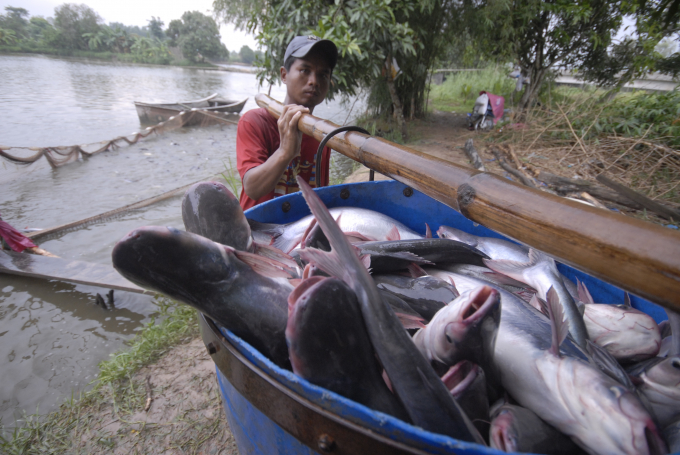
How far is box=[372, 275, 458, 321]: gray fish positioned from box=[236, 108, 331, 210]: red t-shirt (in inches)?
57.6

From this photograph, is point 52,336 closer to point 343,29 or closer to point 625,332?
point 625,332

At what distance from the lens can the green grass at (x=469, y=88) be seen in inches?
574

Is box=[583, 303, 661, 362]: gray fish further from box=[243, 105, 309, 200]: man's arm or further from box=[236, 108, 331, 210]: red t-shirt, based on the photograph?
box=[236, 108, 331, 210]: red t-shirt

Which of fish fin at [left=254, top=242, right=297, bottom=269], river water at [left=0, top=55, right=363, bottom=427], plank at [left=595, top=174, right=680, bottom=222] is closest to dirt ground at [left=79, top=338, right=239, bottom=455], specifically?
river water at [left=0, top=55, right=363, bottom=427]

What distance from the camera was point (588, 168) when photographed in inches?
237

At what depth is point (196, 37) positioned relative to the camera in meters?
62.2

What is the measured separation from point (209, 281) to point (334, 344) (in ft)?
1.37

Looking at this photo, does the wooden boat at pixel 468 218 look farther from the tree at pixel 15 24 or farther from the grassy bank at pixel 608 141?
the tree at pixel 15 24

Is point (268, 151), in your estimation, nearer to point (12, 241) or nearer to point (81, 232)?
point (12, 241)

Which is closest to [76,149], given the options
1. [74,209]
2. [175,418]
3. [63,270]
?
[74,209]

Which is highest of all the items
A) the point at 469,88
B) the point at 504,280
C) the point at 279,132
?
the point at 469,88

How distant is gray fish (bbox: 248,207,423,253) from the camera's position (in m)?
1.84

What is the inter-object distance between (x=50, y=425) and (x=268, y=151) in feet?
7.92

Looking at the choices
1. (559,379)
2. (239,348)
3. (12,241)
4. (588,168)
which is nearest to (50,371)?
(12,241)
